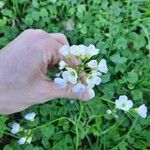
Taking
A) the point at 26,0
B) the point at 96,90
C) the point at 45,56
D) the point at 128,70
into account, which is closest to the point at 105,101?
the point at 96,90

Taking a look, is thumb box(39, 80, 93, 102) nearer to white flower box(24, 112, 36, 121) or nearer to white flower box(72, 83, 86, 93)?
white flower box(72, 83, 86, 93)

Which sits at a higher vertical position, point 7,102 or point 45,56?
point 45,56

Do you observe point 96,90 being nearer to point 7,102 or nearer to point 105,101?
point 105,101

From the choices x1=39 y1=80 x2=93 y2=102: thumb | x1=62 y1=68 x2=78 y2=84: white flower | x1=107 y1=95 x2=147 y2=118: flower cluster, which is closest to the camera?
x1=62 y1=68 x2=78 y2=84: white flower

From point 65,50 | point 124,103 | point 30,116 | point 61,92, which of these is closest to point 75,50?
point 65,50

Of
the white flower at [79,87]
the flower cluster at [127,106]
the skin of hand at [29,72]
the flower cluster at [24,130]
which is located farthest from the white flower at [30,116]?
the white flower at [79,87]

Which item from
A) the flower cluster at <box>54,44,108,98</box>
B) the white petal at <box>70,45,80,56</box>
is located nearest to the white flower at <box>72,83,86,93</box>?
the flower cluster at <box>54,44,108,98</box>
